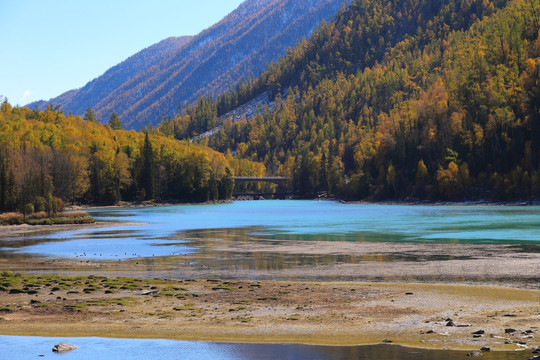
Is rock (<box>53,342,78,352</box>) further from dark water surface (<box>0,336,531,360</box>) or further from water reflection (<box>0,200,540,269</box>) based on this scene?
water reflection (<box>0,200,540,269</box>)

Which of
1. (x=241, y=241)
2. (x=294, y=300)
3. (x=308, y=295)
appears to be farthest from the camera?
(x=241, y=241)

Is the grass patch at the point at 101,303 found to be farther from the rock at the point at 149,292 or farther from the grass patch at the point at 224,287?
the grass patch at the point at 224,287

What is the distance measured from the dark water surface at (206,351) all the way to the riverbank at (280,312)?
2.49 ft

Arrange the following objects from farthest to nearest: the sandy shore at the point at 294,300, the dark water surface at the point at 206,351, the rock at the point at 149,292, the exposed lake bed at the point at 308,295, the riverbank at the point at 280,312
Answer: the rock at the point at 149,292 < the exposed lake bed at the point at 308,295 < the sandy shore at the point at 294,300 < the riverbank at the point at 280,312 < the dark water surface at the point at 206,351

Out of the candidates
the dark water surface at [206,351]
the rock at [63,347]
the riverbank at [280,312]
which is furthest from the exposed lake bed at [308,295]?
the rock at [63,347]

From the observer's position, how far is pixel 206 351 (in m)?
23.4

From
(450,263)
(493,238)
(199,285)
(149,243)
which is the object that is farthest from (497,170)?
(199,285)

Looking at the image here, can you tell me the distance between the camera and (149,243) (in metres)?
73.7

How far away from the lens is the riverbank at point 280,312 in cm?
2484

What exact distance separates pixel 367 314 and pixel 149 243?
48092 mm

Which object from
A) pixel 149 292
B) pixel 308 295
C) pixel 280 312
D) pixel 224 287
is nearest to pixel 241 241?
pixel 224 287

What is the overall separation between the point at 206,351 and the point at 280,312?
6527 millimetres

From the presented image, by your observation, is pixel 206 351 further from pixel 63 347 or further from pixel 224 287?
pixel 224 287

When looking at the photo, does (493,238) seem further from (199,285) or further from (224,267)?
(199,285)
